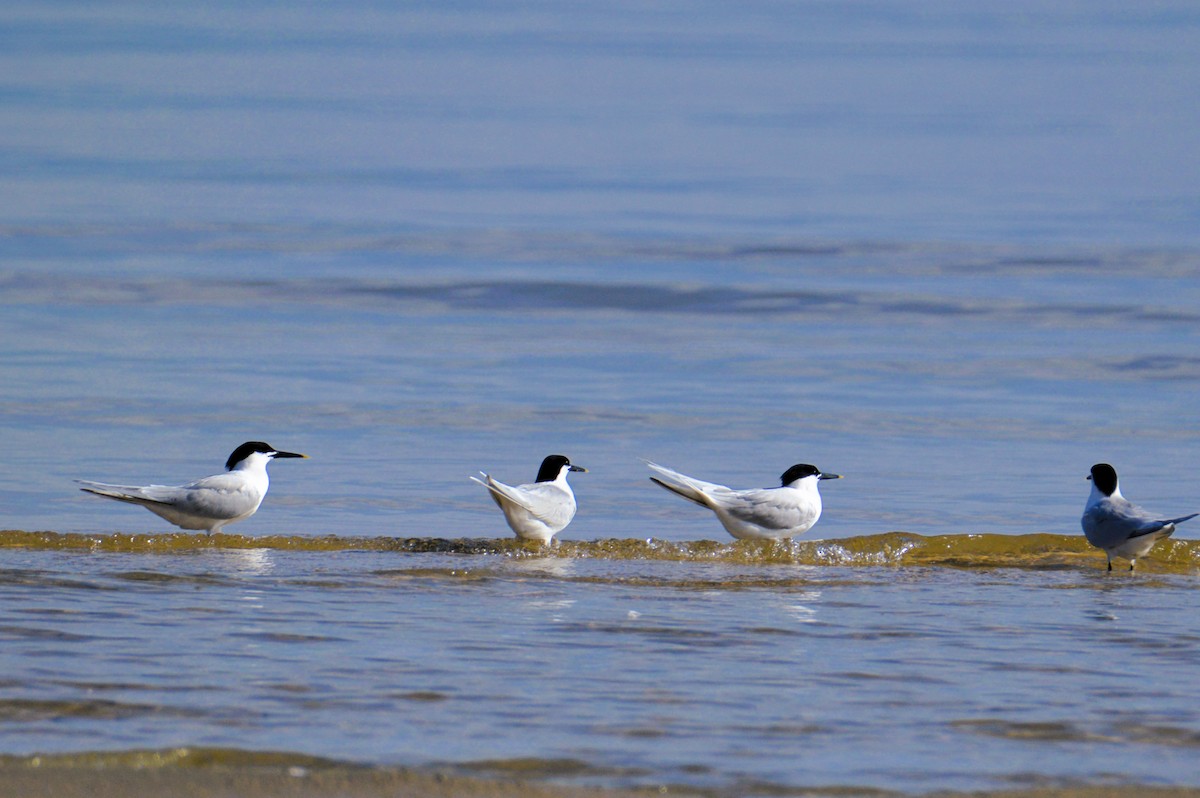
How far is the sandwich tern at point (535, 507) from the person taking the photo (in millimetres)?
10352

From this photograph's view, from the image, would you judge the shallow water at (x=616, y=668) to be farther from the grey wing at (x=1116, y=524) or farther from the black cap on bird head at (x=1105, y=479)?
the black cap on bird head at (x=1105, y=479)

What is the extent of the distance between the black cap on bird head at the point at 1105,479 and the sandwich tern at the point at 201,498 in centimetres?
508

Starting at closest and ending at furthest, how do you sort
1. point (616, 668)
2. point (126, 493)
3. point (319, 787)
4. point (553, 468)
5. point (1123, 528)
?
1. point (319, 787)
2. point (616, 668)
3. point (1123, 528)
4. point (126, 493)
5. point (553, 468)

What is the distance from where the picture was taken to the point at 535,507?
34.3ft

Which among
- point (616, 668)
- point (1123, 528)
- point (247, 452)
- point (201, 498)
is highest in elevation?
point (247, 452)

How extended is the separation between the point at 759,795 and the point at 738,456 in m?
10.3

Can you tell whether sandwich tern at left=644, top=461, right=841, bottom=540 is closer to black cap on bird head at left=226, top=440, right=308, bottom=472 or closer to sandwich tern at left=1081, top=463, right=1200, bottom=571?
sandwich tern at left=1081, top=463, right=1200, bottom=571

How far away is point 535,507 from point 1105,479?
3.63 meters

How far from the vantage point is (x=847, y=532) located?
38.3ft

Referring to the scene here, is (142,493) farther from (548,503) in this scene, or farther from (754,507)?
(754,507)

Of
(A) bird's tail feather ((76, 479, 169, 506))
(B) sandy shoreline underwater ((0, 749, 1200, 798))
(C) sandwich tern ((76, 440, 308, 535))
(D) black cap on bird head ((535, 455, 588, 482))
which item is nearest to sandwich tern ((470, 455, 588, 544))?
Result: (D) black cap on bird head ((535, 455, 588, 482))

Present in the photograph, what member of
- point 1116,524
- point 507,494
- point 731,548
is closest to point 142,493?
point 507,494

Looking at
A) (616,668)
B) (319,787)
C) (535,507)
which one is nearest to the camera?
(319,787)

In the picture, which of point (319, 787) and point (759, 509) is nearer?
point (319, 787)
